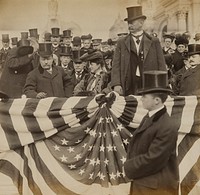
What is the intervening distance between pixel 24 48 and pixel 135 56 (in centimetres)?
87

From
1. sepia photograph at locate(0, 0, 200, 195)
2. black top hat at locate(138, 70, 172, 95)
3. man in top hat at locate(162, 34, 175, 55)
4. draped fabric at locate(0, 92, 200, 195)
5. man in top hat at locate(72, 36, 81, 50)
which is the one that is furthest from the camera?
man in top hat at locate(72, 36, 81, 50)

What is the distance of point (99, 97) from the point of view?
3.08 metres

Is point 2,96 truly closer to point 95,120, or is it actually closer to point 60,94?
point 60,94

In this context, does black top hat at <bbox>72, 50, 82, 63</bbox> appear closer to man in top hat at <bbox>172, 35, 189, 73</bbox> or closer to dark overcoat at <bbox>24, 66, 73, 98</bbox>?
dark overcoat at <bbox>24, 66, 73, 98</bbox>

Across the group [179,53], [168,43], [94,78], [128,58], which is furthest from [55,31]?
[179,53]

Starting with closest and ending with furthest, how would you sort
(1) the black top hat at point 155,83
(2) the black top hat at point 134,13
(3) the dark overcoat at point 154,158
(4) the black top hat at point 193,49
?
(3) the dark overcoat at point 154,158
(1) the black top hat at point 155,83
(2) the black top hat at point 134,13
(4) the black top hat at point 193,49

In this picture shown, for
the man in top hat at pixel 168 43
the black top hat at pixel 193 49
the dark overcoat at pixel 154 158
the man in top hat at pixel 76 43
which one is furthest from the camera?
the man in top hat at pixel 76 43

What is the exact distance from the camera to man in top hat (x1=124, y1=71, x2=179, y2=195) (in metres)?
2.58

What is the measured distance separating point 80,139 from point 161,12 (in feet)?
3.74

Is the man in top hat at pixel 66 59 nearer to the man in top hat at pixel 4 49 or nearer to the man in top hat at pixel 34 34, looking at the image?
the man in top hat at pixel 34 34

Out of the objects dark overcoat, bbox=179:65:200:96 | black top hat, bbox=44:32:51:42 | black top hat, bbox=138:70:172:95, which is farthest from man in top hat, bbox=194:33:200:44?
black top hat, bbox=44:32:51:42

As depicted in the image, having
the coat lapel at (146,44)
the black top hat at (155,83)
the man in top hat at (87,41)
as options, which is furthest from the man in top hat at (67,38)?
the black top hat at (155,83)

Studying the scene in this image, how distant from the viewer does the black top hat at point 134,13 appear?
3.23 metres

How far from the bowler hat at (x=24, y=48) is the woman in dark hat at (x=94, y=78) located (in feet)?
1.51
